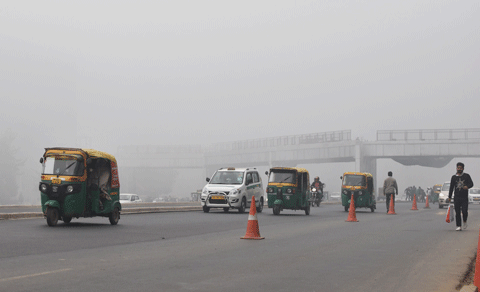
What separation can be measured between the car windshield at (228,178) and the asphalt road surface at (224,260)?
12.6 m

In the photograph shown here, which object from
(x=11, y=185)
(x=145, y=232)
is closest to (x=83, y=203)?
(x=145, y=232)

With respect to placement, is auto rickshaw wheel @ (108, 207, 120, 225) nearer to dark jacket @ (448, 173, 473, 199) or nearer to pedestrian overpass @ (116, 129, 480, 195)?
dark jacket @ (448, 173, 473, 199)

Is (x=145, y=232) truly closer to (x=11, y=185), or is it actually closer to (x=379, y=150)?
(x=379, y=150)

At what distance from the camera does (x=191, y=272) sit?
902cm

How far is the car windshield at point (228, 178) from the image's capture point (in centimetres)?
3000

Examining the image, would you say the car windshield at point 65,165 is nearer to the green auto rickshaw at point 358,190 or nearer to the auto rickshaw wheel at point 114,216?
the auto rickshaw wheel at point 114,216

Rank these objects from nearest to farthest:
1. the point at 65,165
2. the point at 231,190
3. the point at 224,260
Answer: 1. the point at 224,260
2. the point at 65,165
3. the point at 231,190

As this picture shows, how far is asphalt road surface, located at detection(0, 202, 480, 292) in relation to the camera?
8.03 metres

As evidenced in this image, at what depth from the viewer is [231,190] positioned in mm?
28953

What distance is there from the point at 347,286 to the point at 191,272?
2.11m

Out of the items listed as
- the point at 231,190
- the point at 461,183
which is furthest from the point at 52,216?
the point at 231,190

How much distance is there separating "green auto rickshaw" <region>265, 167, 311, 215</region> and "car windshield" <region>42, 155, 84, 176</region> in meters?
11.6

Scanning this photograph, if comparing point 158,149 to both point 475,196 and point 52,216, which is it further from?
point 52,216

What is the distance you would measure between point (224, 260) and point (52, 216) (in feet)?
27.9
